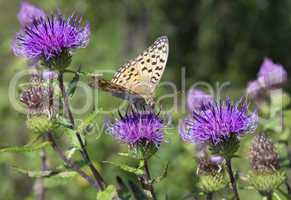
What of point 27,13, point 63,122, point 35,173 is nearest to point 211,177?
point 63,122

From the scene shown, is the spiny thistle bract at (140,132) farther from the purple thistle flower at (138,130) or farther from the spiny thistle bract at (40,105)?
the spiny thistle bract at (40,105)

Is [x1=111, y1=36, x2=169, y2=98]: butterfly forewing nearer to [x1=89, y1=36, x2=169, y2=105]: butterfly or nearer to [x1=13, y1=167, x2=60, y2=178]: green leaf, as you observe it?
[x1=89, y1=36, x2=169, y2=105]: butterfly

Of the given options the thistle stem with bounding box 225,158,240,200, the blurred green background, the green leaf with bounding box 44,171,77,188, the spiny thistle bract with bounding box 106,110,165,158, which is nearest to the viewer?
the thistle stem with bounding box 225,158,240,200

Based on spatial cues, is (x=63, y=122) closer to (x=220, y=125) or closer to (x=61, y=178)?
(x=61, y=178)

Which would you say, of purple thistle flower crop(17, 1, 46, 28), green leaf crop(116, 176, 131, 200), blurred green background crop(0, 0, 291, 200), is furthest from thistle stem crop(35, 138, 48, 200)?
blurred green background crop(0, 0, 291, 200)

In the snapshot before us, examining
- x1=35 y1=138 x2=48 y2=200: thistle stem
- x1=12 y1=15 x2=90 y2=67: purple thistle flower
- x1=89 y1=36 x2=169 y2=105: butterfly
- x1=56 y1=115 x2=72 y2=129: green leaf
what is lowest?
x1=35 y1=138 x2=48 y2=200: thistle stem

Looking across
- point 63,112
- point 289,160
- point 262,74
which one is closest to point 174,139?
point 262,74

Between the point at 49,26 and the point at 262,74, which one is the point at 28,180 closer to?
the point at 262,74
